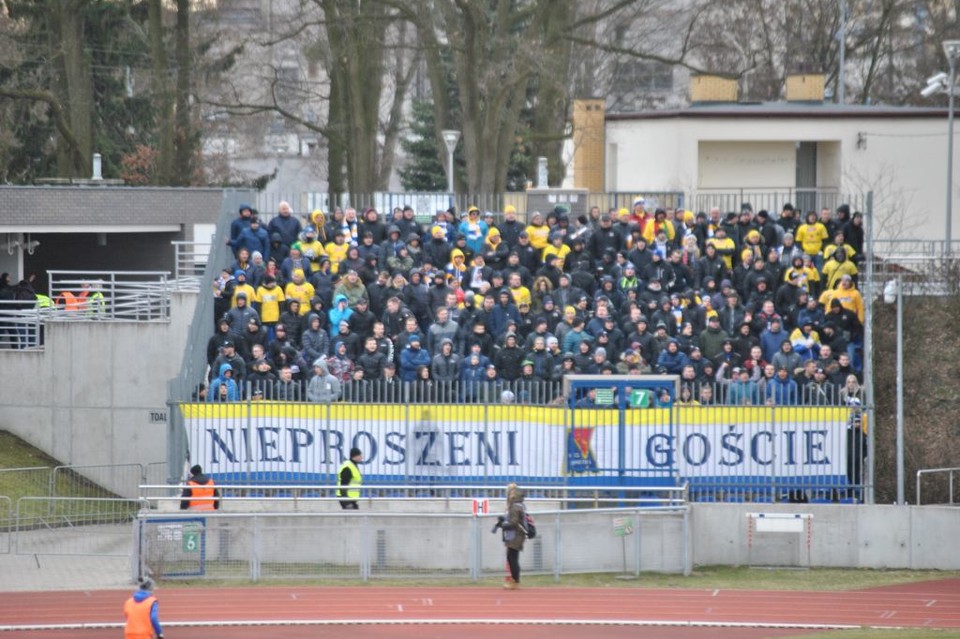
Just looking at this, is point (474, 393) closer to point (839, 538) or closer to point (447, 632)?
point (839, 538)

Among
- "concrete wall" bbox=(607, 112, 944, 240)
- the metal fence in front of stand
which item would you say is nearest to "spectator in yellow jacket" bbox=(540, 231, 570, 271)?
the metal fence in front of stand

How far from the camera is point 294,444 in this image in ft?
91.1

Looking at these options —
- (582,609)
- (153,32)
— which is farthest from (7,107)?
(582,609)

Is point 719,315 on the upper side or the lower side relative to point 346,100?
lower

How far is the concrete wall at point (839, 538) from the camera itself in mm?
26750

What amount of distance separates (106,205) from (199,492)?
17089 millimetres

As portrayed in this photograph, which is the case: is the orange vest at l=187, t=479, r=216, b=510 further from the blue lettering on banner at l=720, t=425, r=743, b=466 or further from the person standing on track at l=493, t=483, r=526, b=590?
the blue lettering on banner at l=720, t=425, r=743, b=466

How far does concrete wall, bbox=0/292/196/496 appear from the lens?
3388 cm

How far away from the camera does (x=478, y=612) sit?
77.4ft

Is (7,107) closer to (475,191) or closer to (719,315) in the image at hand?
(475,191)

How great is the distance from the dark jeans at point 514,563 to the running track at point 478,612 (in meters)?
0.28

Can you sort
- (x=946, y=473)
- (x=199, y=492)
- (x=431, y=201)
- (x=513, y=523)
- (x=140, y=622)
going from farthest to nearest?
(x=431, y=201) < (x=946, y=473) < (x=199, y=492) < (x=513, y=523) < (x=140, y=622)

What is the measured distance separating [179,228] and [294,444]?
55.4 ft

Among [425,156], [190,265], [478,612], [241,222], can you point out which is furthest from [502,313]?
[425,156]
